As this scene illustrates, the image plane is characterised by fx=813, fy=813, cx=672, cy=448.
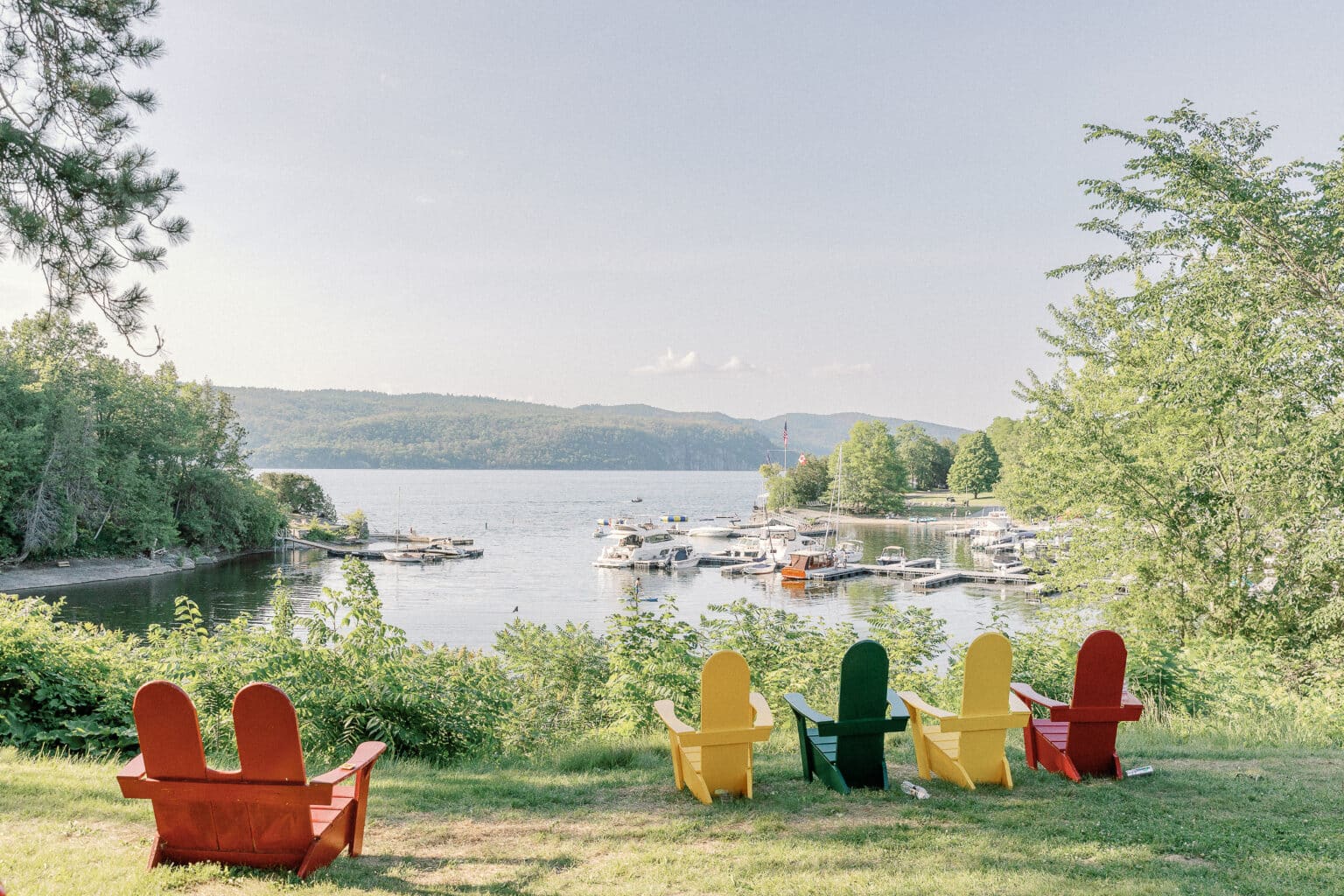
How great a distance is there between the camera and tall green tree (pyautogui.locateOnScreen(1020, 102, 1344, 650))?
768 cm

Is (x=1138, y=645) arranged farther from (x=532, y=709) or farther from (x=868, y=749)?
(x=532, y=709)

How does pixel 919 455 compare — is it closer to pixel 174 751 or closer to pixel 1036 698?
pixel 1036 698

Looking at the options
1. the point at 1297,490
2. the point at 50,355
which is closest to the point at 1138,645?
the point at 1297,490

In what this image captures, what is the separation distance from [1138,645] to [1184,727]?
1.68 meters

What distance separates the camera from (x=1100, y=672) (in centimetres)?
468

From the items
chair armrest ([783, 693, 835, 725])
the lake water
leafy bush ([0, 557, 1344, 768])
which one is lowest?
the lake water

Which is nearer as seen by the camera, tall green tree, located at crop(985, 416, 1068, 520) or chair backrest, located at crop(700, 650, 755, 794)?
chair backrest, located at crop(700, 650, 755, 794)

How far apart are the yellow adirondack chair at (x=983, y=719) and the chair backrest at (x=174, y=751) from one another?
3.63 metres

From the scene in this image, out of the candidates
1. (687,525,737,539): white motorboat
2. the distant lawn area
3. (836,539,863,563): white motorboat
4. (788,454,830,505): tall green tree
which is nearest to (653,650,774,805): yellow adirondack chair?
(836,539,863,563): white motorboat

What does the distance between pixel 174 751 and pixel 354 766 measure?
0.71 m

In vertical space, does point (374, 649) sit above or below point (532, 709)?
above

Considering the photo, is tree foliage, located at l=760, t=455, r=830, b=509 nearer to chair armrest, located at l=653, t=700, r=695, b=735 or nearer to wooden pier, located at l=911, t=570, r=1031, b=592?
wooden pier, located at l=911, t=570, r=1031, b=592

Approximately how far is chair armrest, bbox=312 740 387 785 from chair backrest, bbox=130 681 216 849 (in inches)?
19.0

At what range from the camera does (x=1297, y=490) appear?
8.05 m
